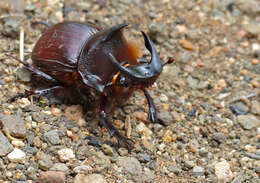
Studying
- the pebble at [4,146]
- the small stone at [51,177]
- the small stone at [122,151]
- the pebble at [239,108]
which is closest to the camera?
the small stone at [51,177]

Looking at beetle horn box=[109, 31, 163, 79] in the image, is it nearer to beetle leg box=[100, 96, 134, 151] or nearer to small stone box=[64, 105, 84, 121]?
beetle leg box=[100, 96, 134, 151]

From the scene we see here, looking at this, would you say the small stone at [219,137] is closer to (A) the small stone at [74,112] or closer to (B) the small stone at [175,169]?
(B) the small stone at [175,169]

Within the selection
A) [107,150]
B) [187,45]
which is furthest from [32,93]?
[187,45]

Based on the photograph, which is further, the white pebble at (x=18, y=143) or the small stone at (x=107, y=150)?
the small stone at (x=107, y=150)

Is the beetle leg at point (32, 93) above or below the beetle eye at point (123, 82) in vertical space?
below

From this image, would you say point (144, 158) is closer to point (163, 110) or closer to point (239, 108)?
point (163, 110)

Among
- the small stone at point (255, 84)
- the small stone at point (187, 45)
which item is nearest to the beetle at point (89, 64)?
the small stone at point (187, 45)

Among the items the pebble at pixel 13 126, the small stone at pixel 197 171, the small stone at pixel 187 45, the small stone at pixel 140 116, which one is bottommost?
the small stone at pixel 197 171
